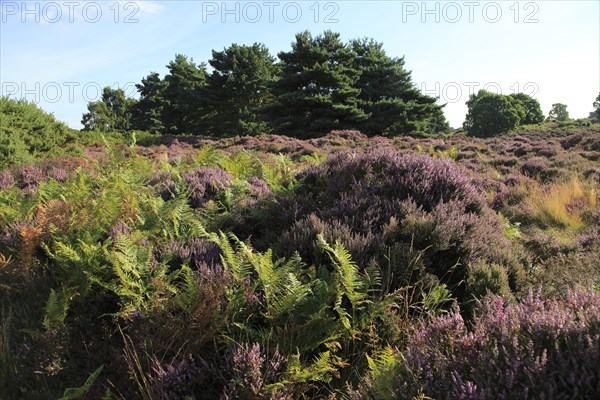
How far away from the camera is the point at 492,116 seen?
64.3 metres

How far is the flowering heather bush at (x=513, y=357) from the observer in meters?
1.56

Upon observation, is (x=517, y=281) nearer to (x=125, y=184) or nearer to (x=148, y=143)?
(x=125, y=184)

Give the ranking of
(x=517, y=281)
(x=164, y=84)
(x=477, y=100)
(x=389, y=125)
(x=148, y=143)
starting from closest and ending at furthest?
(x=517, y=281)
(x=148, y=143)
(x=389, y=125)
(x=164, y=84)
(x=477, y=100)

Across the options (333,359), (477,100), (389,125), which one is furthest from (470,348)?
(477,100)

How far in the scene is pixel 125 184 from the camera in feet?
14.7

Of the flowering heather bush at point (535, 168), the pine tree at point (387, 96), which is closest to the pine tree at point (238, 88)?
the pine tree at point (387, 96)

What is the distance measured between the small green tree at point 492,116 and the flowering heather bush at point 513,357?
6776cm

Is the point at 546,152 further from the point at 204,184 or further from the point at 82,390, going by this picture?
the point at 82,390

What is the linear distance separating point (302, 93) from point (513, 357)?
30895 mm

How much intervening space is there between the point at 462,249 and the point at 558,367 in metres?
1.87

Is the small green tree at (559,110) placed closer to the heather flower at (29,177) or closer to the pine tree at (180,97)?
the pine tree at (180,97)

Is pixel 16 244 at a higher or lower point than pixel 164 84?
lower

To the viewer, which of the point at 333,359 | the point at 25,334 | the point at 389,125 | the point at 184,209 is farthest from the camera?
the point at 389,125

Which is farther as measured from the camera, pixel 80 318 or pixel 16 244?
pixel 16 244
